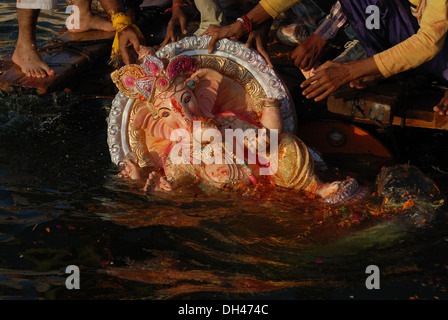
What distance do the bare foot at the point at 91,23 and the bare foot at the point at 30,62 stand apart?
33.8 inches

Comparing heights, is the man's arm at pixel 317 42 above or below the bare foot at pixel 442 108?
above

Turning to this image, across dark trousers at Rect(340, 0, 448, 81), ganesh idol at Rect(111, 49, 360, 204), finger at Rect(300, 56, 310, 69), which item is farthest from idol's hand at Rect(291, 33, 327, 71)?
ganesh idol at Rect(111, 49, 360, 204)

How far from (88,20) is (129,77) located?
2509 millimetres

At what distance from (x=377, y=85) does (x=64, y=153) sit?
2549 millimetres

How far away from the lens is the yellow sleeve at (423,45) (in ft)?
11.2

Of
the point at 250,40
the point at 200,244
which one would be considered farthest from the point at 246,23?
the point at 200,244

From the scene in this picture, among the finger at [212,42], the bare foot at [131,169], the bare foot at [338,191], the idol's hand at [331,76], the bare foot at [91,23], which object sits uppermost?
the bare foot at [91,23]

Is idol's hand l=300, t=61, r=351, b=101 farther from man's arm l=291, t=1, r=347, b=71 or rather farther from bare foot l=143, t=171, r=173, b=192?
bare foot l=143, t=171, r=173, b=192

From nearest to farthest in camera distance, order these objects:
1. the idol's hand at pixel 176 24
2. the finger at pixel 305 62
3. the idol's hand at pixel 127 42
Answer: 1. the finger at pixel 305 62
2. the idol's hand at pixel 127 42
3. the idol's hand at pixel 176 24

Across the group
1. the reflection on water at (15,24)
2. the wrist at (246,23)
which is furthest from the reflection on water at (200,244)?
the reflection on water at (15,24)

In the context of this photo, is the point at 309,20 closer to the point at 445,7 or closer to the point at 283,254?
the point at 445,7

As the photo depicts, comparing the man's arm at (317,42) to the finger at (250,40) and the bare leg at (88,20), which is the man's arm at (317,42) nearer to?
the finger at (250,40)
